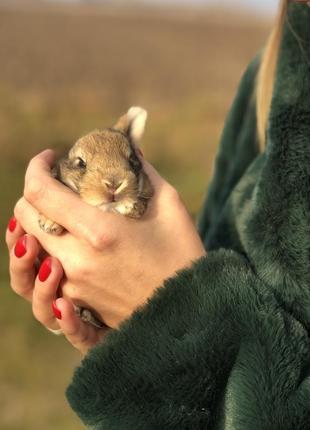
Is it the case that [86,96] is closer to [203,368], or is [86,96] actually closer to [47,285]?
[47,285]

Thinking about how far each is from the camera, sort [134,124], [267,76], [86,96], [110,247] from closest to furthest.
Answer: [110,247] < [134,124] < [267,76] < [86,96]

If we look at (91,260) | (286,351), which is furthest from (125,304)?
(286,351)

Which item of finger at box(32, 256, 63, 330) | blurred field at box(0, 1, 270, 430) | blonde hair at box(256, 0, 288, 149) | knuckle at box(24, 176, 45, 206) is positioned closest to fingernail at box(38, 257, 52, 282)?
finger at box(32, 256, 63, 330)

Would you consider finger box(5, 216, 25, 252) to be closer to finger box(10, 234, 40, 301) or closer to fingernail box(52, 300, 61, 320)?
finger box(10, 234, 40, 301)

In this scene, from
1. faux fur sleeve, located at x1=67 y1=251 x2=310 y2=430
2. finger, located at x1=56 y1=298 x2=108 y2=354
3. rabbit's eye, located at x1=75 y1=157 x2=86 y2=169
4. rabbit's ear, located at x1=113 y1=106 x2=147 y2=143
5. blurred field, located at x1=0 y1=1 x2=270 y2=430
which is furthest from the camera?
blurred field, located at x1=0 y1=1 x2=270 y2=430

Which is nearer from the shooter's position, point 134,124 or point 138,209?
point 138,209

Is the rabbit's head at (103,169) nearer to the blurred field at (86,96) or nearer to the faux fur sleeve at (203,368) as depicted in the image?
the faux fur sleeve at (203,368)

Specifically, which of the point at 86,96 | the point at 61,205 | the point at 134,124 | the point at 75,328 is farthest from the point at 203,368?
the point at 86,96

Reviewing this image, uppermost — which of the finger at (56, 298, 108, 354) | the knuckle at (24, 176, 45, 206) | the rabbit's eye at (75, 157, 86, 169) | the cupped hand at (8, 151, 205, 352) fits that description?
the knuckle at (24, 176, 45, 206)
